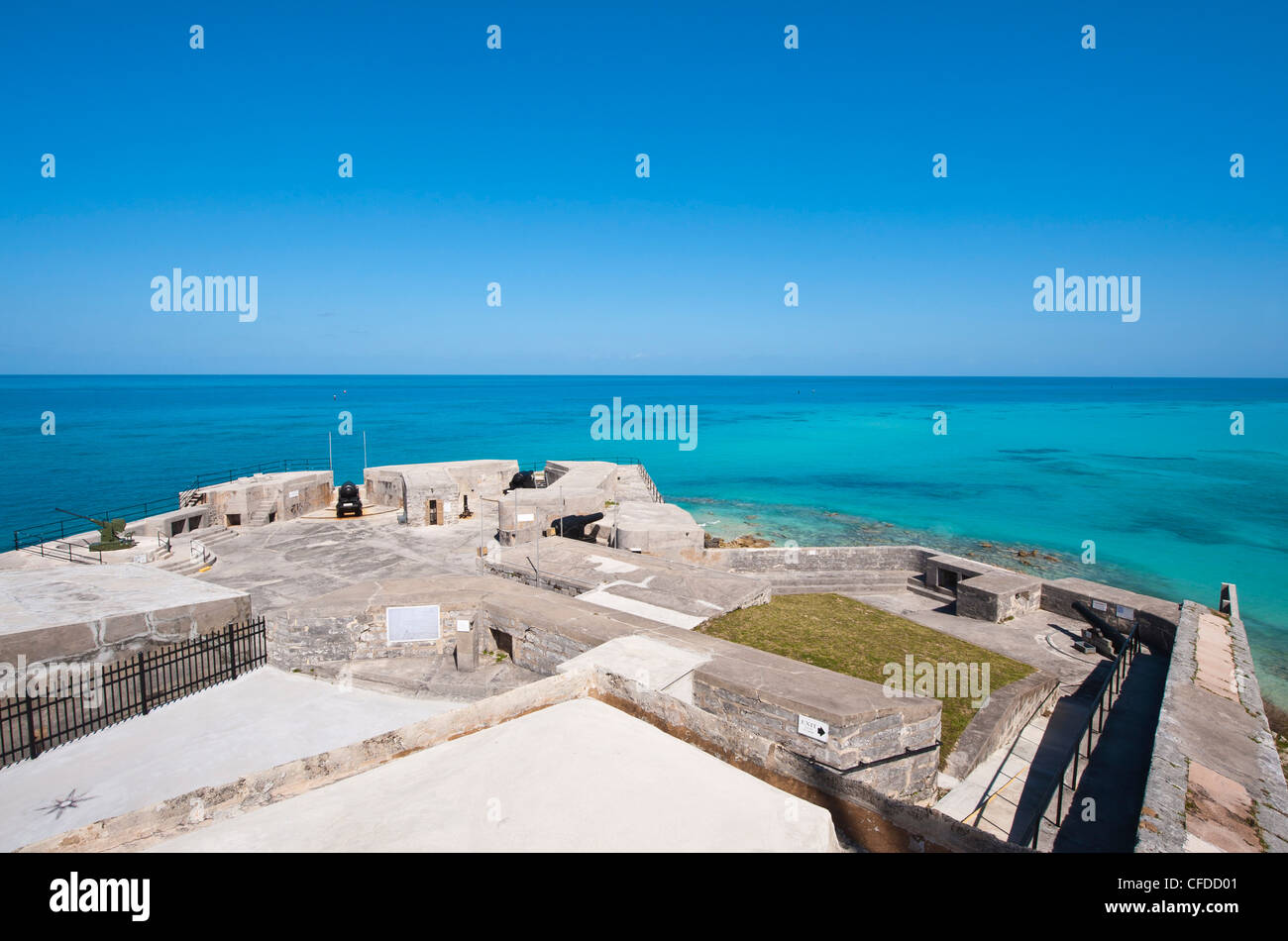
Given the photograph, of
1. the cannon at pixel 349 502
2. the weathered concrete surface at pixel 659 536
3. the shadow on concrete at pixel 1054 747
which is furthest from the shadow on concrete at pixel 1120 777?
the cannon at pixel 349 502

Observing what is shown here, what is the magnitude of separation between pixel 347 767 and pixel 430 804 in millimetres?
1186

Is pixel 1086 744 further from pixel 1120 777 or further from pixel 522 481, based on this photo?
pixel 522 481

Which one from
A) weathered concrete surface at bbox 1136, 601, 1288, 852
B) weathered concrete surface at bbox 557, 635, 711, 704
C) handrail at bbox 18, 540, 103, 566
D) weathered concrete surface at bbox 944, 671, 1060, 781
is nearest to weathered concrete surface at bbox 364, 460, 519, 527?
handrail at bbox 18, 540, 103, 566

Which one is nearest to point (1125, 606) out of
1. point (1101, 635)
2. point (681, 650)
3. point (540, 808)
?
point (1101, 635)

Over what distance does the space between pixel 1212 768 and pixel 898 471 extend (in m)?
58.7

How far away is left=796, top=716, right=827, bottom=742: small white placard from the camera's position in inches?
299

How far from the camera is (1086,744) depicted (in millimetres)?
10578

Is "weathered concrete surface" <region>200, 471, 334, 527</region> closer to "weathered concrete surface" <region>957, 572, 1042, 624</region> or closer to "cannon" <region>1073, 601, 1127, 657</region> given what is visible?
"weathered concrete surface" <region>957, 572, 1042, 624</region>

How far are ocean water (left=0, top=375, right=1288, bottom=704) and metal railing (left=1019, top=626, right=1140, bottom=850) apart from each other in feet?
27.6

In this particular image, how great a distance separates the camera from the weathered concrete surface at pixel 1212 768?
7004 millimetres

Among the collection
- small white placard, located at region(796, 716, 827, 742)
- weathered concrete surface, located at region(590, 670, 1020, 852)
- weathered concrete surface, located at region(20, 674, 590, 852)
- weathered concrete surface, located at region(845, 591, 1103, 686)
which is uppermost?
weathered concrete surface, located at region(20, 674, 590, 852)

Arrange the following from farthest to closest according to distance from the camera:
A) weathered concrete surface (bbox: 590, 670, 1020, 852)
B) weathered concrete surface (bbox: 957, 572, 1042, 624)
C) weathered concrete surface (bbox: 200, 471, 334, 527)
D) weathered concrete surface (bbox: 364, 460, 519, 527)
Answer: weathered concrete surface (bbox: 364, 460, 519, 527)
weathered concrete surface (bbox: 200, 471, 334, 527)
weathered concrete surface (bbox: 957, 572, 1042, 624)
weathered concrete surface (bbox: 590, 670, 1020, 852)

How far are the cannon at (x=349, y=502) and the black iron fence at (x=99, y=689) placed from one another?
18.9 m
